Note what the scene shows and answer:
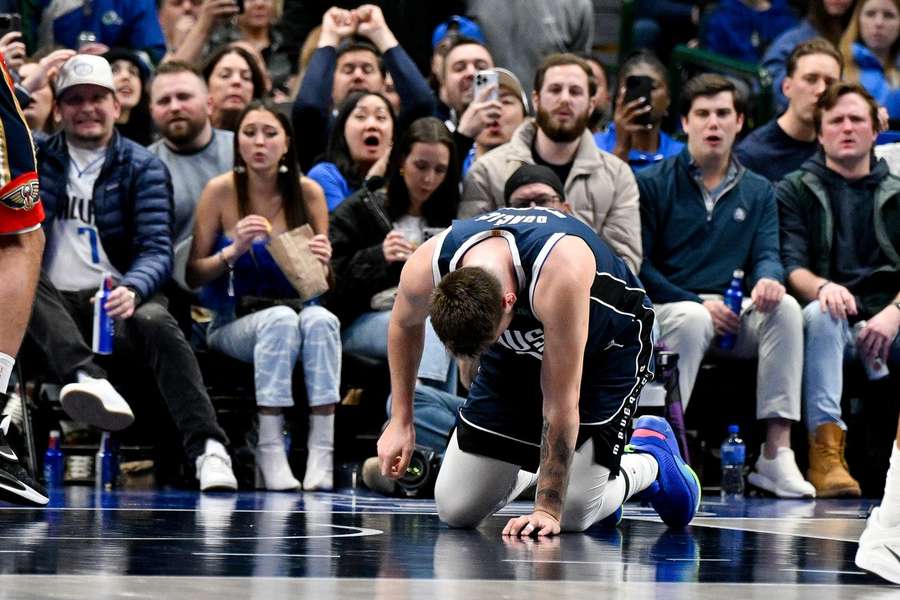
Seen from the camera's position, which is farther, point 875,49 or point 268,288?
point 875,49

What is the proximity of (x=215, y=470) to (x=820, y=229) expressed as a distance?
10.9 ft

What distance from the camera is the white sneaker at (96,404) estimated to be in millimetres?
6605

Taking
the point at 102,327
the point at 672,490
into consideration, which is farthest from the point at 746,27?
the point at 672,490

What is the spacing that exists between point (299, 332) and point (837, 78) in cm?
336

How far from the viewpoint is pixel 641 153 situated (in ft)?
28.1

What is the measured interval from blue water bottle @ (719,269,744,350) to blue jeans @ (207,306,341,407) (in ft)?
6.27

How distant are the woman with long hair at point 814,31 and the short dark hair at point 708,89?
1751 mm

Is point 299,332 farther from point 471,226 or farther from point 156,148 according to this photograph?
point 471,226

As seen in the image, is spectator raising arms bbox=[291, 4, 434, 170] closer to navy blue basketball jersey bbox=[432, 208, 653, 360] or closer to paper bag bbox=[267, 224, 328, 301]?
paper bag bbox=[267, 224, 328, 301]

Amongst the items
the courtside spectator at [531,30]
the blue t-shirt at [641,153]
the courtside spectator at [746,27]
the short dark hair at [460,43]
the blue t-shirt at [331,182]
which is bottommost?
the blue t-shirt at [331,182]

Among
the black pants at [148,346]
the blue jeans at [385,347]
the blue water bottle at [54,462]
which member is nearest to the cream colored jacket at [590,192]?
the blue jeans at [385,347]

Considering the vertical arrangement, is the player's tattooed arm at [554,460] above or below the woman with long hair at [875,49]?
below

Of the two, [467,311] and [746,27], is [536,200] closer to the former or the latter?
[467,311]

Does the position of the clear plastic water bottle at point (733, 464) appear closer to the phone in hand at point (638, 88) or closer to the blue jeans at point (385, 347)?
the blue jeans at point (385, 347)
